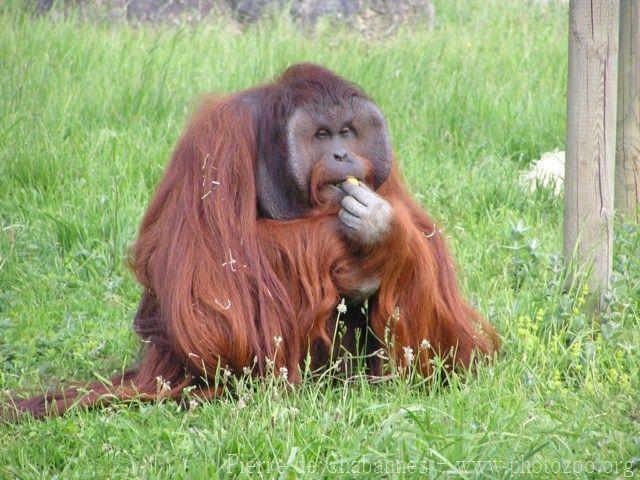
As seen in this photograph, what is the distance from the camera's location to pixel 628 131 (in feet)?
14.6

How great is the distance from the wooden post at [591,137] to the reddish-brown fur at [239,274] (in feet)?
1.88

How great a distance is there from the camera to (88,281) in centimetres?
449

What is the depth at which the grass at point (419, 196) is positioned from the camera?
277 cm

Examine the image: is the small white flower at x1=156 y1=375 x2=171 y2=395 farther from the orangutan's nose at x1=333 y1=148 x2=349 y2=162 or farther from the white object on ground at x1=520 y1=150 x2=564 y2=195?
the white object on ground at x1=520 y1=150 x2=564 y2=195

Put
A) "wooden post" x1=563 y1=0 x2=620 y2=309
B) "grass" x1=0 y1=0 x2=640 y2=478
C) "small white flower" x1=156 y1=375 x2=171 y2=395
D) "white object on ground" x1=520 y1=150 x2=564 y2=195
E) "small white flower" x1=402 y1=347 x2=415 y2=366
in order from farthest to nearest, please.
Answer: "white object on ground" x1=520 y1=150 x2=564 y2=195
"wooden post" x1=563 y1=0 x2=620 y2=309
"small white flower" x1=402 y1=347 x2=415 y2=366
"small white flower" x1=156 y1=375 x2=171 y2=395
"grass" x1=0 y1=0 x2=640 y2=478

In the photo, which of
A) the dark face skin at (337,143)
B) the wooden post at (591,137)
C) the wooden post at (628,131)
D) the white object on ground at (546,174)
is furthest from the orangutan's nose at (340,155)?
the white object on ground at (546,174)

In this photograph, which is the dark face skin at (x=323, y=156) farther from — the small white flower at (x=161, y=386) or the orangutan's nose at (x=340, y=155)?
the small white flower at (x=161, y=386)

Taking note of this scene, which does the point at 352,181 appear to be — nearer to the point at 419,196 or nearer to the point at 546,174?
the point at 419,196

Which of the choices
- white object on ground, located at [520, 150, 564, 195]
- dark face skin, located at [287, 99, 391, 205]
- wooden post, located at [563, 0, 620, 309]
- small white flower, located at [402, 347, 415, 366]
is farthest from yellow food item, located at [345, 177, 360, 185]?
white object on ground, located at [520, 150, 564, 195]

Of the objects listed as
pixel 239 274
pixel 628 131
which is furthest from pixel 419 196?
pixel 239 274

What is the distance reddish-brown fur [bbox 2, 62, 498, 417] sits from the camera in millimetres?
3207

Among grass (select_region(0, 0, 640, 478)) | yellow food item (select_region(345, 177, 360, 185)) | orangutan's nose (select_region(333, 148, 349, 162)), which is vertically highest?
orangutan's nose (select_region(333, 148, 349, 162))

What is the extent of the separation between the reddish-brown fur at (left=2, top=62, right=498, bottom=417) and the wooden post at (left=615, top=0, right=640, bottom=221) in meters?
1.37

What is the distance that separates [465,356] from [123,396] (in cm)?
108
